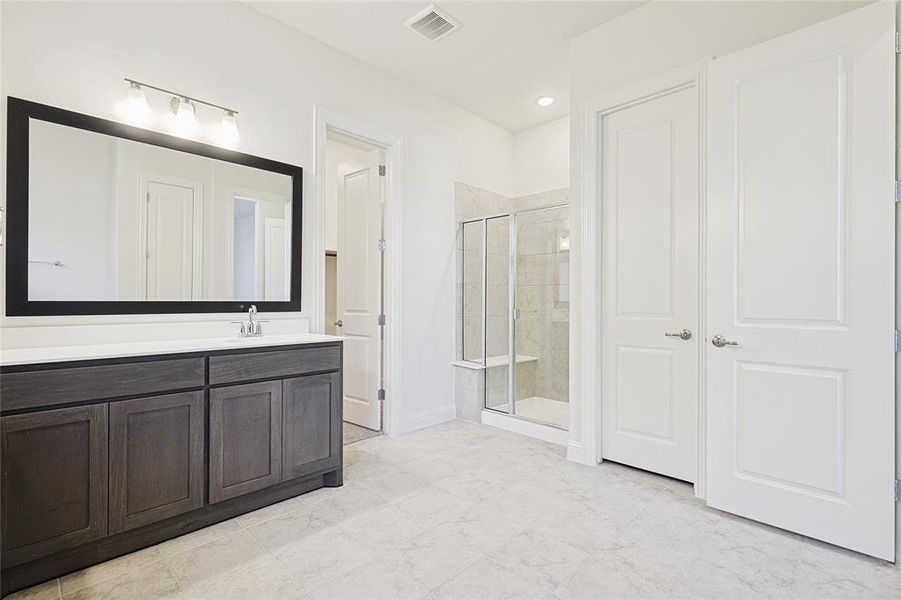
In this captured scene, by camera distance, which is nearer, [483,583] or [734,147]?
[483,583]

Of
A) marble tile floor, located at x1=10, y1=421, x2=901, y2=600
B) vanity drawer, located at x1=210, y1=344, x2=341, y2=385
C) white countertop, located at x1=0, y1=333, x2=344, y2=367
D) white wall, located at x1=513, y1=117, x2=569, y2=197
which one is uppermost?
white wall, located at x1=513, y1=117, x2=569, y2=197

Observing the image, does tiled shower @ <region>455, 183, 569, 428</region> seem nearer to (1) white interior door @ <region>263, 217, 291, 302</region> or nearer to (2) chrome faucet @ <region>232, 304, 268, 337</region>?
(1) white interior door @ <region>263, 217, 291, 302</region>

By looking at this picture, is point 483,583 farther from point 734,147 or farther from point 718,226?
point 734,147

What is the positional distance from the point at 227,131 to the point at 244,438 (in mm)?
1735

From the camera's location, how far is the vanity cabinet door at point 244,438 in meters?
2.16

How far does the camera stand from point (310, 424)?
2.52m

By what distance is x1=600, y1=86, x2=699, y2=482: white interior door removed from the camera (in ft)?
8.66

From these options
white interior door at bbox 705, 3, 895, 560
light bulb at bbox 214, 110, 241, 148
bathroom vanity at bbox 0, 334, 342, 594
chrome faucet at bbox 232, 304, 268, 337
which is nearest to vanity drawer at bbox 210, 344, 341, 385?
bathroom vanity at bbox 0, 334, 342, 594

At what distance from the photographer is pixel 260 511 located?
2.34 meters

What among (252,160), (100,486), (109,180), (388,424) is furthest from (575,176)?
(100,486)

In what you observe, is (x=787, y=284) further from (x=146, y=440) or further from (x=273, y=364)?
(x=146, y=440)

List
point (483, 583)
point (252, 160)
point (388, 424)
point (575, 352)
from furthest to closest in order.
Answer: point (388, 424) → point (575, 352) → point (252, 160) → point (483, 583)

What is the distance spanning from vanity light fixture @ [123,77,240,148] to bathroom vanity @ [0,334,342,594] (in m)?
1.17

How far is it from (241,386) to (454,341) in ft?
7.31
